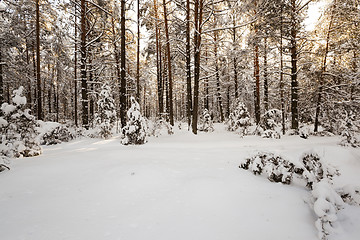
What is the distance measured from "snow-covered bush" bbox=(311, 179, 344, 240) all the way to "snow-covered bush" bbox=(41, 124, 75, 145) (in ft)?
35.4

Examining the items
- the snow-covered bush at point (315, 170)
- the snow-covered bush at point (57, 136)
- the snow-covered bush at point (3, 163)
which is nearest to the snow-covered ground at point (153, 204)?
the snow-covered bush at point (3, 163)

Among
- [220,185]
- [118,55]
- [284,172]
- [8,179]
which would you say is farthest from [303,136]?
[118,55]

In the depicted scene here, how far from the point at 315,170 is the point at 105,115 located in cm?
1034

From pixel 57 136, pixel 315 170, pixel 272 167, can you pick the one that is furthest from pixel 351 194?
pixel 57 136

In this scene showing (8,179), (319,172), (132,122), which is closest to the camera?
(319,172)

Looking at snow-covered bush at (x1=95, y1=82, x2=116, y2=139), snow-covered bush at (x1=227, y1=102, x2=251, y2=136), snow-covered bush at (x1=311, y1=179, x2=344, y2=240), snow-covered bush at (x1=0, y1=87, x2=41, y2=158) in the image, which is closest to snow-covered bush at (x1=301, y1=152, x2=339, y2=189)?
snow-covered bush at (x1=311, y1=179, x2=344, y2=240)

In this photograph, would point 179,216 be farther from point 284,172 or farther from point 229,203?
point 284,172

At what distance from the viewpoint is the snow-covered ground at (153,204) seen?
235 cm

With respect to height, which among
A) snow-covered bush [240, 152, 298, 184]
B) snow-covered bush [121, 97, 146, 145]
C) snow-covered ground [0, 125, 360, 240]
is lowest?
snow-covered ground [0, 125, 360, 240]

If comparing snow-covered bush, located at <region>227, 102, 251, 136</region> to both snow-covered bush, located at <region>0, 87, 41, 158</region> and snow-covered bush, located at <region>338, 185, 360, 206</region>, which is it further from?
snow-covered bush, located at <region>0, 87, 41, 158</region>

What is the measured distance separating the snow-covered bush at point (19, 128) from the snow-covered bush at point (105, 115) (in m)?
4.22

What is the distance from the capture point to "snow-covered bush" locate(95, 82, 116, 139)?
10414mm

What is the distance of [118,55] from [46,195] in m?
15.0

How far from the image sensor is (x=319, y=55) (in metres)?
11.2
